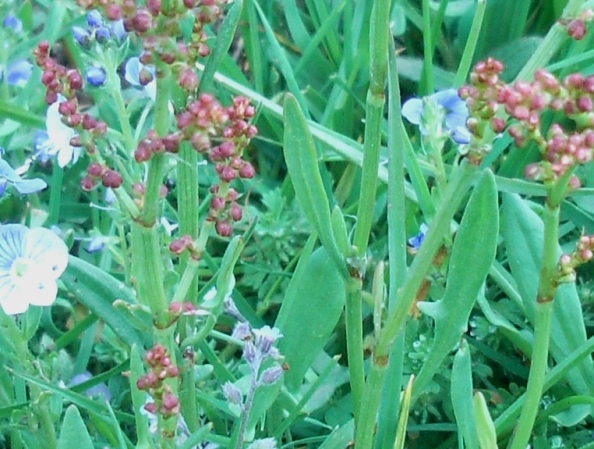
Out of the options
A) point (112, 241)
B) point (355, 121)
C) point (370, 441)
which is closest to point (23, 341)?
point (112, 241)

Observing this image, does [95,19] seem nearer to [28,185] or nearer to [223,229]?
[28,185]

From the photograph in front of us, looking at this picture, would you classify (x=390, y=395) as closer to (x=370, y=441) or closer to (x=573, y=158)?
(x=370, y=441)

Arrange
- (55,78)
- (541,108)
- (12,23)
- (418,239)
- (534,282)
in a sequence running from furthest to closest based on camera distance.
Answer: (12,23) < (418,239) < (534,282) < (55,78) < (541,108)

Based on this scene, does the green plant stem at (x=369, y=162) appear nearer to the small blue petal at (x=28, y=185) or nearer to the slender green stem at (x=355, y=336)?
the slender green stem at (x=355, y=336)

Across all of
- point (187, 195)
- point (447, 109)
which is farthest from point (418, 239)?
point (187, 195)

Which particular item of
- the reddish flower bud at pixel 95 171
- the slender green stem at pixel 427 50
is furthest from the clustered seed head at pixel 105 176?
the slender green stem at pixel 427 50

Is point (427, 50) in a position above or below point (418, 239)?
above

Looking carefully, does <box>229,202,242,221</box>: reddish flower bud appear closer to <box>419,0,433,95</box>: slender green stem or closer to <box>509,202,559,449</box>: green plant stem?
<box>509,202,559,449</box>: green plant stem

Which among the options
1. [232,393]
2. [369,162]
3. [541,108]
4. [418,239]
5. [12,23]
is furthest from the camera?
[12,23]
